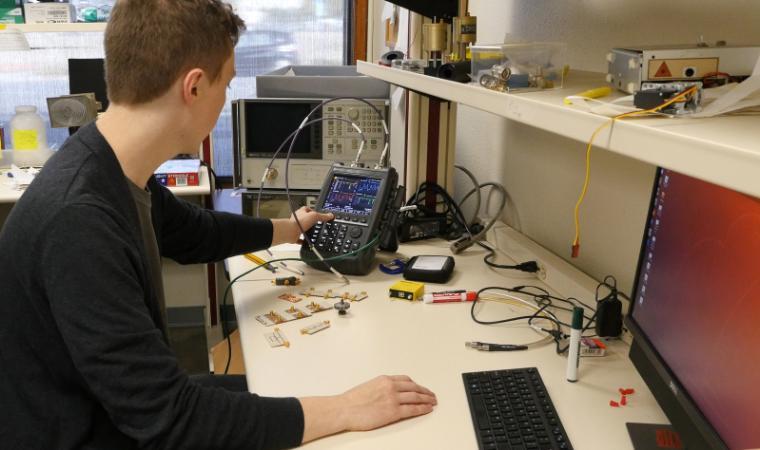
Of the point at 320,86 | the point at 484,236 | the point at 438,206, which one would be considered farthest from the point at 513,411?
the point at 320,86

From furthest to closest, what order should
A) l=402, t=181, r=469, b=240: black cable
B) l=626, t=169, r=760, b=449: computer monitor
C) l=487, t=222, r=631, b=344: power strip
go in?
1. l=402, t=181, r=469, b=240: black cable
2. l=487, t=222, r=631, b=344: power strip
3. l=626, t=169, r=760, b=449: computer monitor

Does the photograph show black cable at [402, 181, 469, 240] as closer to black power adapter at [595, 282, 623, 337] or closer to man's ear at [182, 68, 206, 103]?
black power adapter at [595, 282, 623, 337]

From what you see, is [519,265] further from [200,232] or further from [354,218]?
[200,232]

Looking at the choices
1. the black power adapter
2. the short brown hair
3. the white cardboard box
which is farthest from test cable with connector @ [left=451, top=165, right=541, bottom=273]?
the white cardboard box

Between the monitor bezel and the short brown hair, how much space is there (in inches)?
30.2

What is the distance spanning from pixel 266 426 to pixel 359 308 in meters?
0.53

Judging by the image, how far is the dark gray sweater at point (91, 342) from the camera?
38.8 inches

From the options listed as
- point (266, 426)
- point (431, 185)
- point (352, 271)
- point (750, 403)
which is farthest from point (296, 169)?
point (750, 403)

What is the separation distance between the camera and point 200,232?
165cm

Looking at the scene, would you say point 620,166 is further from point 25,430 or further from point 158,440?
point 25,430

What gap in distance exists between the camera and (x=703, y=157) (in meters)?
0.69

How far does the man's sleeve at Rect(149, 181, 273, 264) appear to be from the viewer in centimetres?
160

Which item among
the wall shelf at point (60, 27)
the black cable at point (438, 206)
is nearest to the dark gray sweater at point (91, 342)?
the black cable at point (438, 206)

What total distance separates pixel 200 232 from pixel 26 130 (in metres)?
1.76
